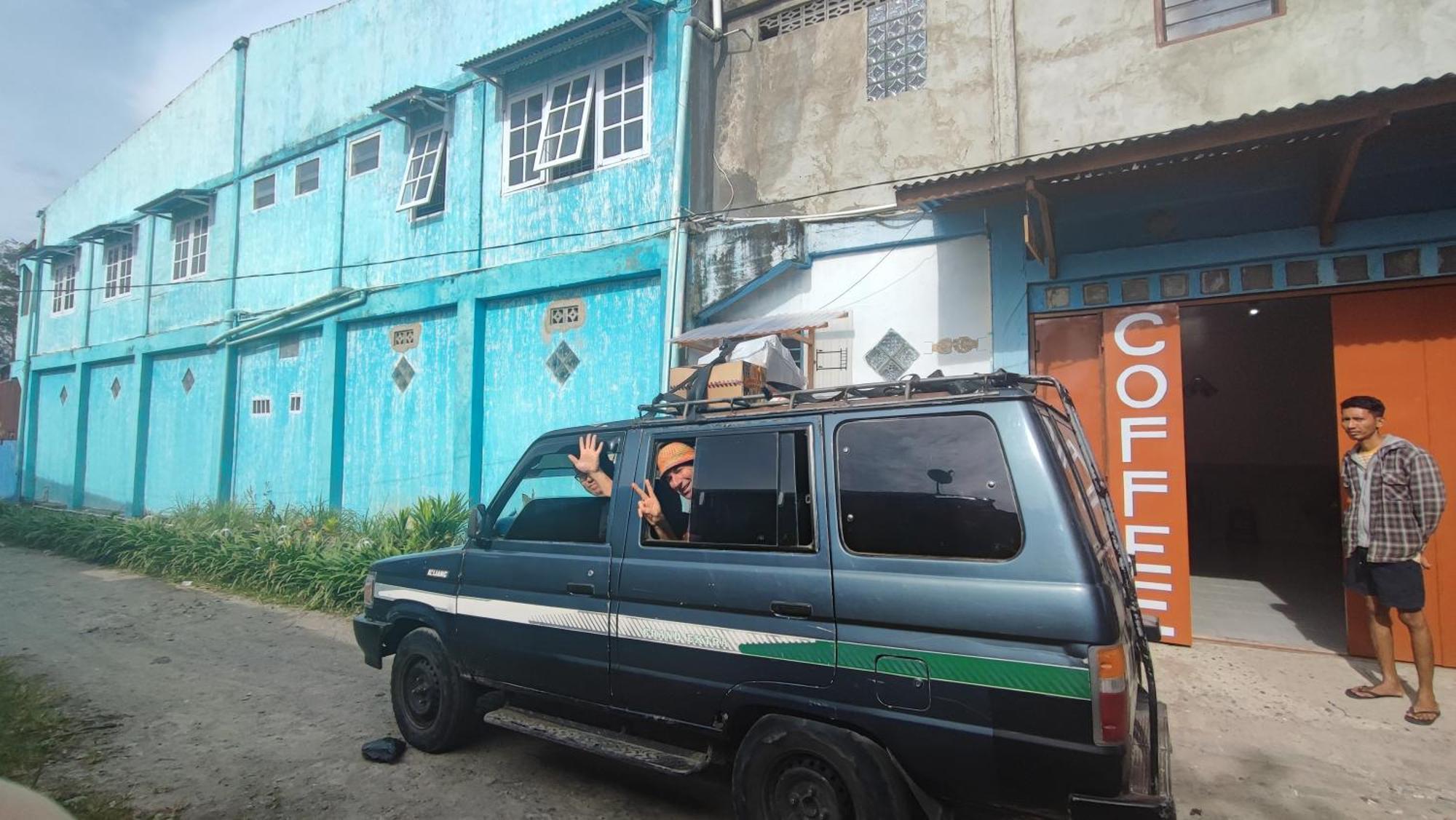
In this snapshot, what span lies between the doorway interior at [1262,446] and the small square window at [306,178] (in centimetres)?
1349

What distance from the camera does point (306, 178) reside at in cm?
1277

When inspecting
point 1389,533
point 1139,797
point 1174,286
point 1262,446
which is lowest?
point 1139,797

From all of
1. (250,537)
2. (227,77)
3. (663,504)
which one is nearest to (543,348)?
(250,537)

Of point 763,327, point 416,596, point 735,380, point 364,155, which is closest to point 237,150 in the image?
point 364,155

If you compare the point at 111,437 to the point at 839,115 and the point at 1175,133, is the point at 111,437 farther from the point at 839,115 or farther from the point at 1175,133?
the point at 1175,133

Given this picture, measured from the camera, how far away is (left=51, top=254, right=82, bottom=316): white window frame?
18.2 m

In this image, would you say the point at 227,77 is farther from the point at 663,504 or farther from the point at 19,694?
the point at 663,504

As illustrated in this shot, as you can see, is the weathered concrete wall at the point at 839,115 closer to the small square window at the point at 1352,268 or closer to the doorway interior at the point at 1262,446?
the small square window at the point at 1352,268

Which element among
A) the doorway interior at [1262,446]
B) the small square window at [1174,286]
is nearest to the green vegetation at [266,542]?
the small square window at [1174,286]

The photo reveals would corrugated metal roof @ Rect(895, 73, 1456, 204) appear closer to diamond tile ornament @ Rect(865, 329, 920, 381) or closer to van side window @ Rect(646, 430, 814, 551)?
diamond tile ornament @ Rect(865, 329, 920, 381)

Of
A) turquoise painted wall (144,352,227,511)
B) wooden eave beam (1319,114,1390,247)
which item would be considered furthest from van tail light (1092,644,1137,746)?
turquoise painted wall (144,352,227,511)

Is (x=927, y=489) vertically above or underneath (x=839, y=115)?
underneath

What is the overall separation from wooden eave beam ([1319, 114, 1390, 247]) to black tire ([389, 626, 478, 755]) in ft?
20.6

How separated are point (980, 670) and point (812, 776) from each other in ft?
2.58
